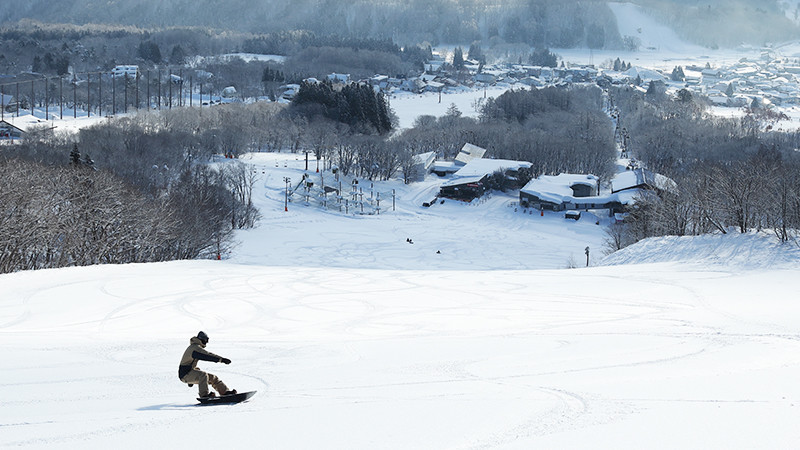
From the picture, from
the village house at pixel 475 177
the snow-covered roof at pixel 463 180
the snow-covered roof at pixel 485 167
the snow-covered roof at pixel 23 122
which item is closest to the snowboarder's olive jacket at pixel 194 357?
the village house at pixel 475 177

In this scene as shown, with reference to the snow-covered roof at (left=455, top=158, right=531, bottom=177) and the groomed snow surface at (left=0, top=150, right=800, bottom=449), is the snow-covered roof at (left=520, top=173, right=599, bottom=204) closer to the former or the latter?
the snow-covered roof at (left=455, top=158, right=531, bottom=177)

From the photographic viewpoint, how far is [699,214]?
29.8 m

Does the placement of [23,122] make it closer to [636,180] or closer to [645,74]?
[636,180]

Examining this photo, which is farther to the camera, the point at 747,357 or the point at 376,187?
the point at 376,187

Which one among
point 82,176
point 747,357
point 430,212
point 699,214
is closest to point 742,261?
point 699,214

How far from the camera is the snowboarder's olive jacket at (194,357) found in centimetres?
926

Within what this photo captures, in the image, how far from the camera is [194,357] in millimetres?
9297

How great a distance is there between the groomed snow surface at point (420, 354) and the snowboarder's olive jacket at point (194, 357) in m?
0.42

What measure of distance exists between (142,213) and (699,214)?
20.0 meters

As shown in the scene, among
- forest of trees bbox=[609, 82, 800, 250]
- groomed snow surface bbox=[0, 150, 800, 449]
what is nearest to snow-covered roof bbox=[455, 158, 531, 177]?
forest of trees bbox=[609, 82, 800, 250]

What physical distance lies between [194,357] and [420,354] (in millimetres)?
4169

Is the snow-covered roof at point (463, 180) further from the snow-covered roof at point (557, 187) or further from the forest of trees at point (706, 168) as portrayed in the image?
the forest of trees at point (706, 168)

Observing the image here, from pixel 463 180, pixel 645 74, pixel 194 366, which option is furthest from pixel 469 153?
pixel 645 74

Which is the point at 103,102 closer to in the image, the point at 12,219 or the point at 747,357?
the point at 12,219
